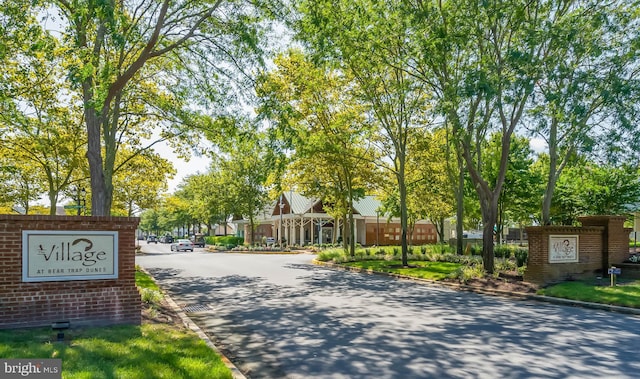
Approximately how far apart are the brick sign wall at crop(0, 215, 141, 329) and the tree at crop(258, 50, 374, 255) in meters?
11.7

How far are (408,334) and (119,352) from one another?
509cm

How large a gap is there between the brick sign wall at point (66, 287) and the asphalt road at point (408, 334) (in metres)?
1.93

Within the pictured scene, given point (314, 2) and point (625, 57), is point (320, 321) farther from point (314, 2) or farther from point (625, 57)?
point (625, 57)

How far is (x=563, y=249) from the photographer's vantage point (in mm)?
16531

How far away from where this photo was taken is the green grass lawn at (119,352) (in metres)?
6.05

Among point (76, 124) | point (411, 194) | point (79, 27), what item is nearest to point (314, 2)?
point (79, 27)

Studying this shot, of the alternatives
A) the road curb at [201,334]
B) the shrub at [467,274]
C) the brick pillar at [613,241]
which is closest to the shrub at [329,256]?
the shrub at [467,274]

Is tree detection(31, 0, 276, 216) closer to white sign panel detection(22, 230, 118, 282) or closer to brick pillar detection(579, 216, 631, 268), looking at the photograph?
white sign panel detection(22, 230, 118, 282)

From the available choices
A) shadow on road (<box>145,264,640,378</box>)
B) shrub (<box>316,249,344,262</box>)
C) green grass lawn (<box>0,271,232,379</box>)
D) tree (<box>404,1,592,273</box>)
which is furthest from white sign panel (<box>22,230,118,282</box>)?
shrub (<box>316,249,344,262</box>)

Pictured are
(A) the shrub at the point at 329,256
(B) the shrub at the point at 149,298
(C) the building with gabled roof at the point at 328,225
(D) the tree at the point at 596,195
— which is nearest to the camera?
(B) the shrub at the point at 149,298

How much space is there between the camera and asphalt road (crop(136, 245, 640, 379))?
7039mm

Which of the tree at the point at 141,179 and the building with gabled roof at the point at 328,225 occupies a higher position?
the tree at the point at 141,179

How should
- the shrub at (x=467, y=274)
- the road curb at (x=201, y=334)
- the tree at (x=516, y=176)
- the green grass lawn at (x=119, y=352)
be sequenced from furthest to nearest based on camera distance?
the tree at (x=516, y=176), the shrub at (x=467, y=274), the road curb at (x=201, y=334), the green grass lawn at (x=119, y=352)

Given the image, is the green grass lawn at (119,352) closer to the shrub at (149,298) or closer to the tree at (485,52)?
the shrub at (149,298)
